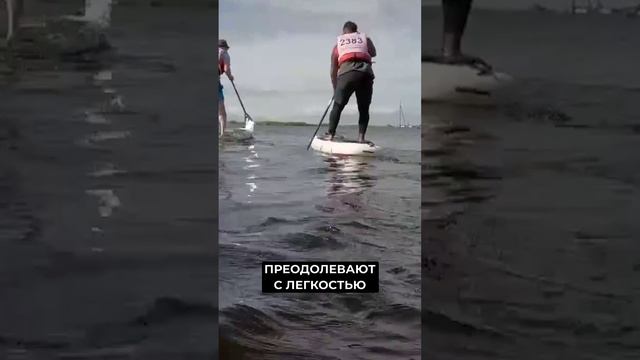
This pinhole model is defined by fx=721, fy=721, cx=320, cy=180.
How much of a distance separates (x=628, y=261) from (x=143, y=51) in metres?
3.27

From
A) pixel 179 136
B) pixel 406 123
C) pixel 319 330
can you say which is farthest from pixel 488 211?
pixel 179 136

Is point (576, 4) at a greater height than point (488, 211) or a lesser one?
greater

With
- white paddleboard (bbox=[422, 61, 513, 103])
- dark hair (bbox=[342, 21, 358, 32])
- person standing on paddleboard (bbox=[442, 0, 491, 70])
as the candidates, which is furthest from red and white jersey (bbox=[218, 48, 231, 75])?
person standing on paddleboard (bbox=[442, 0, 491, 70])

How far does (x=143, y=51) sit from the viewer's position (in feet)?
14.5

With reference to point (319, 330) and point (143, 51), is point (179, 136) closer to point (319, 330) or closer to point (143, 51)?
point (143, 51)

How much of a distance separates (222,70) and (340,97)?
2.48 ft

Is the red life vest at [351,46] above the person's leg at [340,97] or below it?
above

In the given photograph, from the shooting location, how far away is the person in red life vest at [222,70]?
4.45m

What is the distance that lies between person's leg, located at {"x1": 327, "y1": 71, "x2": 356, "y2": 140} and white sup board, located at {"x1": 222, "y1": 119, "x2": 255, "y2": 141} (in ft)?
1.61

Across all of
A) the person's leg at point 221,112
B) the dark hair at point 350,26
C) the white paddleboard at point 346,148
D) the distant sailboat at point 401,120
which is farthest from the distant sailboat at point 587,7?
the person's leg at point 221,112

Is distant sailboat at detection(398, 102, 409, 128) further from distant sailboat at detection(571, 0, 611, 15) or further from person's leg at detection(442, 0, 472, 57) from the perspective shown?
distant sailboat at detection(571, 0, 611, 15)

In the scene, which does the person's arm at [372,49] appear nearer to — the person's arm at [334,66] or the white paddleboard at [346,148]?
the person's arm at [334,66]

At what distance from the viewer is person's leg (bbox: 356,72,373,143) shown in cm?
453

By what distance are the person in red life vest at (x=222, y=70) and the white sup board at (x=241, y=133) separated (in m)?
0.04
